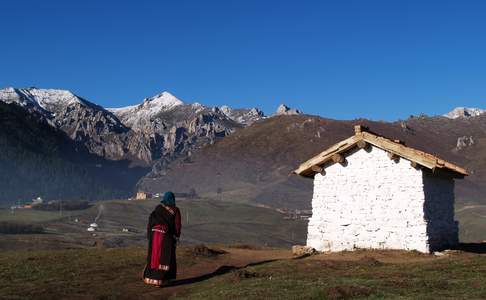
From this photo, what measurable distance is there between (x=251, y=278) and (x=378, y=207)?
8.52m

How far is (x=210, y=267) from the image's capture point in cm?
2047

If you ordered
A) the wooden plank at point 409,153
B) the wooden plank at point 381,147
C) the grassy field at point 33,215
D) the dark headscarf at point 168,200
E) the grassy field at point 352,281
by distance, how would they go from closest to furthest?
the grassy field at point 352,281
the dark headscarf at point 168,200
the wooden plank at point 409,153
the wooden plank at point 381,147
the grassy field at point 33,215

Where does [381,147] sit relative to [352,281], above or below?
above

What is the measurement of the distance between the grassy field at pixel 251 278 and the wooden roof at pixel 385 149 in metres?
3.29

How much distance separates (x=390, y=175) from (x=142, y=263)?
967cm

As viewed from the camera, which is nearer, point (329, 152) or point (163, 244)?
point (163, 244)

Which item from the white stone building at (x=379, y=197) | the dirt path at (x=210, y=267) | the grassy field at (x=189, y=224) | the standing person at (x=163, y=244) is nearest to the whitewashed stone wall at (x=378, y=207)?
the white stone building at (x=379, y=197)

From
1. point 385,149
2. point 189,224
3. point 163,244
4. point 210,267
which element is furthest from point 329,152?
point 189,224

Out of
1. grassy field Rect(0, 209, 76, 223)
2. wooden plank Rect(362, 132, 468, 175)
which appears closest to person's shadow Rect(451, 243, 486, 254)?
wooden plank Rect(362, 132, 468, 175)

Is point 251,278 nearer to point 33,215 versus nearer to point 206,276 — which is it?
point 206,276

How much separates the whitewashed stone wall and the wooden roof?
1.21 ft

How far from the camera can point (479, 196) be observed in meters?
165

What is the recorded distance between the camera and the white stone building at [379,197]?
23.2 m

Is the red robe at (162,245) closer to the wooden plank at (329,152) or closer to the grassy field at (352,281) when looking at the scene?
the grassy field at (352,281)
